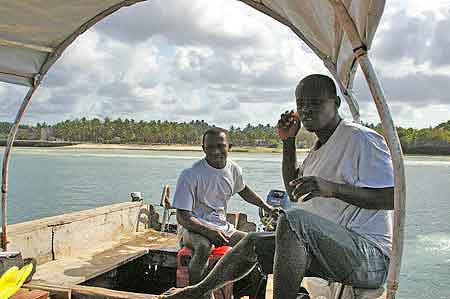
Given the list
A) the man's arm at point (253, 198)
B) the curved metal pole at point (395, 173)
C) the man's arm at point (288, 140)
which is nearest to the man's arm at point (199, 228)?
the man's arm at point (253, 198)

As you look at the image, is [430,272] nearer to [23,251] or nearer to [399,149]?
[23,251]

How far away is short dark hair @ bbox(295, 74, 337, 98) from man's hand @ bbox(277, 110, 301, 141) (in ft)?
0.90

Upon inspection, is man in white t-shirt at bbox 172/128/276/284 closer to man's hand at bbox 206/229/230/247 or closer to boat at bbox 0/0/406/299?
man's hand at bbox 206/229/230/247

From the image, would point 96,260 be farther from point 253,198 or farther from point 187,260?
point 253,198

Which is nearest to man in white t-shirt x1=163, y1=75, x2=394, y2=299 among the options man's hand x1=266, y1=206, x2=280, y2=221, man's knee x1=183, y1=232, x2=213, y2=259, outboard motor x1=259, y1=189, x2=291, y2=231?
man's knee x1=183, y1=232, x2=213, y2=259

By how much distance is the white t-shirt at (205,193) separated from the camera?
3471 millimetres

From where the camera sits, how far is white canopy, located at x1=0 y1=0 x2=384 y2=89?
288 cm

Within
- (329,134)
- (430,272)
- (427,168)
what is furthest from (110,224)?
(427,168)

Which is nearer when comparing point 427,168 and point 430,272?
point 430,272

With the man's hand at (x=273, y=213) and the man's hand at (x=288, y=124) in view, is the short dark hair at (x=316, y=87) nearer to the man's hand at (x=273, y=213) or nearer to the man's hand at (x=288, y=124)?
the man's hand at (x=288, y=124)

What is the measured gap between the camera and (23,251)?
14.8 ft

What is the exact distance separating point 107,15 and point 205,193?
1.52 metres

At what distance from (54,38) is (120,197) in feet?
83.9

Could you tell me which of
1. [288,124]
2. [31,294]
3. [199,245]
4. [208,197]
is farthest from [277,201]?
[31,294]
